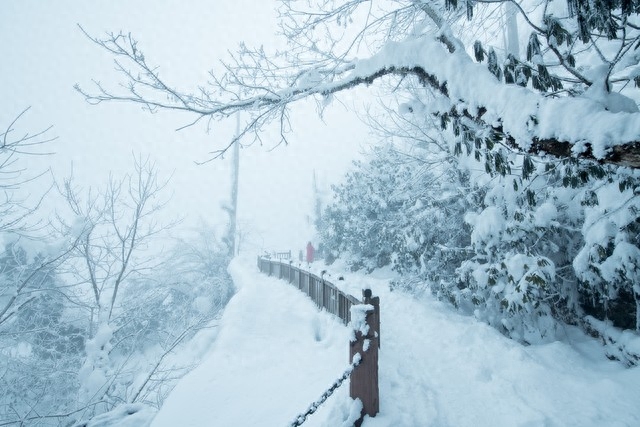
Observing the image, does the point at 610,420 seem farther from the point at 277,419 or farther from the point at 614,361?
the point at 277,419

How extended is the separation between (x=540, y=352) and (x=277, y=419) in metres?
4.24

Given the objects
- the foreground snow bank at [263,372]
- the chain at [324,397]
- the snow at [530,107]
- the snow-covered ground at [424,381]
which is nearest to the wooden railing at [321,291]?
the foreground snow bank at [263,372]

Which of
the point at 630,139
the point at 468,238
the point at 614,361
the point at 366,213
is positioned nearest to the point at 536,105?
the point at 630,139

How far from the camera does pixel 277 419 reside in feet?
13.2

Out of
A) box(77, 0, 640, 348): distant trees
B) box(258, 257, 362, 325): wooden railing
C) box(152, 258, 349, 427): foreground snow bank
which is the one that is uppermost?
box(77, 0, 640, 348): distant trees

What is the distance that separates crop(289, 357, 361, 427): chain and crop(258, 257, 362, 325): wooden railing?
236cm

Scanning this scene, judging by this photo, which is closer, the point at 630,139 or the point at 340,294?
the point at 630,139

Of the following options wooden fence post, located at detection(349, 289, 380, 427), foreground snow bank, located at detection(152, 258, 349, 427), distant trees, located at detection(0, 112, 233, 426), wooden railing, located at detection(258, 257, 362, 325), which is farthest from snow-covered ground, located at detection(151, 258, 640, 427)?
distant trees, located at detection(0, 112, 233, 426)

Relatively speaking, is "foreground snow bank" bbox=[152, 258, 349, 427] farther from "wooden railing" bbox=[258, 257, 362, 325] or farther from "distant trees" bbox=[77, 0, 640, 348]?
"distant trees" bbox=[77, 0, 640, 348]

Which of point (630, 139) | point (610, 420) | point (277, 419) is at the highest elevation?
point (630, 139)

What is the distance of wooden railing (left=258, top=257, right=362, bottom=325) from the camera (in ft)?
22.1

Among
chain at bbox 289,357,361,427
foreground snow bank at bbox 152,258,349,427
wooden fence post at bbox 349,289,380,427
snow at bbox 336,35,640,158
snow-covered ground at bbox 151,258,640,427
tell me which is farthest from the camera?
foreground snow bank at bbox 152,258,349,427

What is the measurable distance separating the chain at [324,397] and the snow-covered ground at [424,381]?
484 millimetres

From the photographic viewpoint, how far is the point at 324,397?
2926 millimetres
